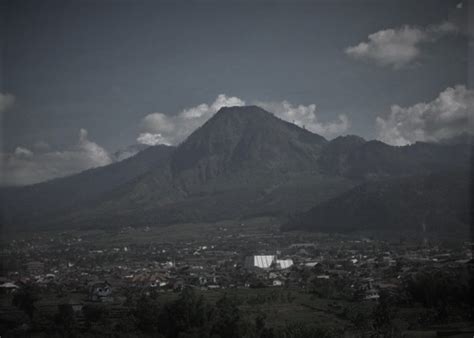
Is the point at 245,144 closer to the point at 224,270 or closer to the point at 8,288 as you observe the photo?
the point at 224,270

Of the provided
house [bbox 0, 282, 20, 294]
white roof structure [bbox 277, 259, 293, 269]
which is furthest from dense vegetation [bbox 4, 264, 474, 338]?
white roof structure [bbox 277, 259, 293, 269]

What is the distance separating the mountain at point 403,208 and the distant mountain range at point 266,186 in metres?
0.17

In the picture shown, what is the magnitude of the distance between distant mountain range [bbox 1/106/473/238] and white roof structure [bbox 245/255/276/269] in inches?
716

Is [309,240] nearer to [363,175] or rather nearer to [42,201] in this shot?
[363,175]

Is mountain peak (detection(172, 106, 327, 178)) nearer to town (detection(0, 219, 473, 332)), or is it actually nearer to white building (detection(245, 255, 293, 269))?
town (detection(0, 219, 473, 332))

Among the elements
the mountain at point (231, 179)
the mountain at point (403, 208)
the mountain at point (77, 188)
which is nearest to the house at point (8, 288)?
the mountain at point (403, 208)

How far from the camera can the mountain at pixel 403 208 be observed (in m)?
54.2

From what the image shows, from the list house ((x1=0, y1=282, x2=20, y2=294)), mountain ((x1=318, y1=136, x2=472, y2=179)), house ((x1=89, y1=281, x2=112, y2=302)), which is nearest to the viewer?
house ((x1=89, y1=281, x2=112, y2=302))

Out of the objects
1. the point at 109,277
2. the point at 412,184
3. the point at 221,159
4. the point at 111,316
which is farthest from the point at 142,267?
the point at 221,159

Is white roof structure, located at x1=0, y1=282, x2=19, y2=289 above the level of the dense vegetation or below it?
above

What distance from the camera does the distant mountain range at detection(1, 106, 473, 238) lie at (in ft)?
214

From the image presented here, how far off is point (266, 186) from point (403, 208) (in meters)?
47.4

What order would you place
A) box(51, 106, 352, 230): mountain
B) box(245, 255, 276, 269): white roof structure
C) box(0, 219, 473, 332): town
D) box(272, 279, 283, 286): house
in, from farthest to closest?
1. box(51, 106, 352, 230): mountain
2. box(245, 255, 276, 269): white roof structure
3. box(272, 279, 283, 286): house
4. box(0, 219, 473, 332): town

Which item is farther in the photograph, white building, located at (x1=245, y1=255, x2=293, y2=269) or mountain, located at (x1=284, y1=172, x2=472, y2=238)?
mountain, located at (x1=284, y1=172, x2=472, y2=238)
